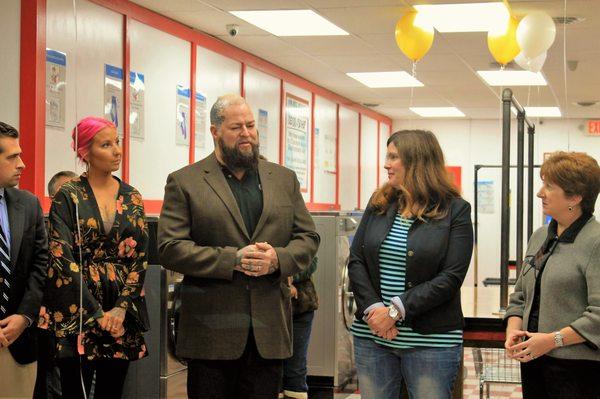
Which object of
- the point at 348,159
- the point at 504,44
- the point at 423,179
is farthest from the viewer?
the point at 348,159

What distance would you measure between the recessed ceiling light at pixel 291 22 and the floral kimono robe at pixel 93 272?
4.04 metres

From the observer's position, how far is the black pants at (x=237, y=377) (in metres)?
2.93

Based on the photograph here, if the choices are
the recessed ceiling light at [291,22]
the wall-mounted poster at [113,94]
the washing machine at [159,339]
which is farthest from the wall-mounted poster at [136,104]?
the washing machine at [159,339]

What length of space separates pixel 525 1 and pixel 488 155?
9.15 metres

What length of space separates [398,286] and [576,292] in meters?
0.57

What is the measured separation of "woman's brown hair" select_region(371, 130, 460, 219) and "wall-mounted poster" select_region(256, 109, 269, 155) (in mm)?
6164

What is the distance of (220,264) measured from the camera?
2.83 m

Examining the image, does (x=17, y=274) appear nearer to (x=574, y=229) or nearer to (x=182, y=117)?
(x=574, y=229)

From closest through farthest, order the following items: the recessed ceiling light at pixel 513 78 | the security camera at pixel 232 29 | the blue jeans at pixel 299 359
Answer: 1. the blue jeans at pixel 299 359
2. the security camera at pixel 232 29
3. the recessed ceiling light at pixel 513 78

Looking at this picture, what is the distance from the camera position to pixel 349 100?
41.3 feet

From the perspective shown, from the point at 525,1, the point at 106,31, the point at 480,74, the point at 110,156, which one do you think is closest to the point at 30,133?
the point at 106,31

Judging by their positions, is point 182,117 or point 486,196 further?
point 486,196

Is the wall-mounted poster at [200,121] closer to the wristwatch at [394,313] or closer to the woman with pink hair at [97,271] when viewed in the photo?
the woman with pink hair at [97,271]

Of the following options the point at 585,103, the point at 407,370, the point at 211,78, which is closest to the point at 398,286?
the point at 407,370
